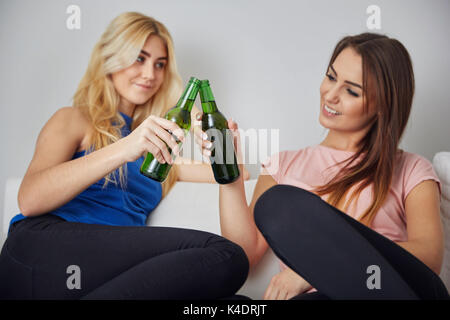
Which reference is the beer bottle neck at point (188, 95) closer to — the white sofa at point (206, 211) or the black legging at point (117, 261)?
the black legging at point (117, 261)

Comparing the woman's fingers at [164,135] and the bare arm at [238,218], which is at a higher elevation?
the woman's fingers at [164,135]

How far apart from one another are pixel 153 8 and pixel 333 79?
94cm

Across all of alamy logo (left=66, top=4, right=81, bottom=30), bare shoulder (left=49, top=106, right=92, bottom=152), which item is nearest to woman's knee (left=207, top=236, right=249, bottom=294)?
bare shoulder (left=49, top=106, right=92, bottom=152)

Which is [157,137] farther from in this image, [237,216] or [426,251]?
[426,251]

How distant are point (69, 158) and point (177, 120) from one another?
37 centimetres

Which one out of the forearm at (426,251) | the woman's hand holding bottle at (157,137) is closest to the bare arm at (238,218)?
the woman's hand holding bottle at (157,137)

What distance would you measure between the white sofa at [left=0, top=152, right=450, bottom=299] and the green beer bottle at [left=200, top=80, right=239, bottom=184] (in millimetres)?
369

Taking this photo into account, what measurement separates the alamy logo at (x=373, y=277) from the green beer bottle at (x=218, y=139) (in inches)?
17.7

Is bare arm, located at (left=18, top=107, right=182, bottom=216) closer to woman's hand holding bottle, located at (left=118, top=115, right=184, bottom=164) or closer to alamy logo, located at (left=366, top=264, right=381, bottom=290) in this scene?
woman's hand holding bottle, located at (left=118, top=115, right=184, bottom=164)

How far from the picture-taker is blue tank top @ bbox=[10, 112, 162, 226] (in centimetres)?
119

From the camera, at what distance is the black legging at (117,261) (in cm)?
83

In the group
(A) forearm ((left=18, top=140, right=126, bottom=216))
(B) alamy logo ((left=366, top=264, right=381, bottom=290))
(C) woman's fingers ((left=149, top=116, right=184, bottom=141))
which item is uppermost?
(C) woman's fingers ((left=149, top=116, right=184, bottom=141))
